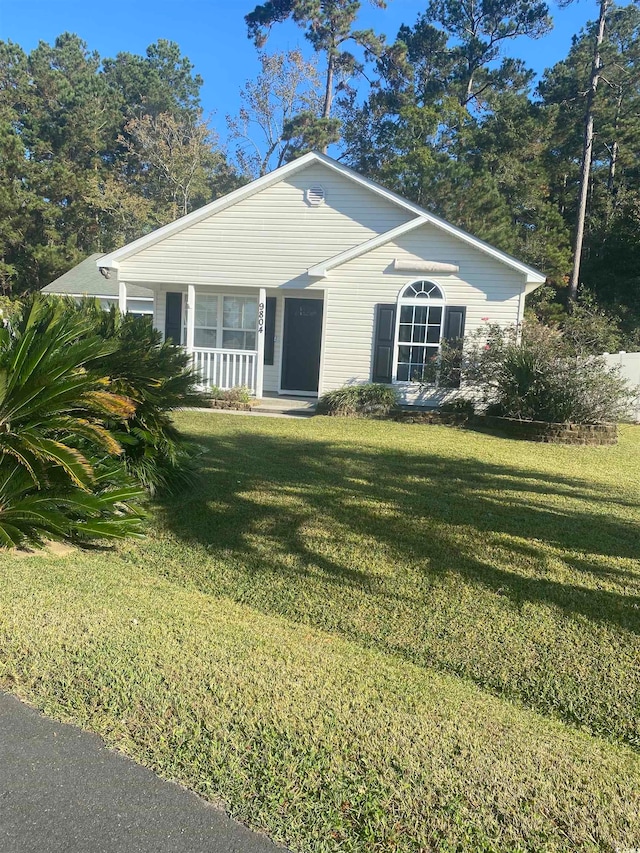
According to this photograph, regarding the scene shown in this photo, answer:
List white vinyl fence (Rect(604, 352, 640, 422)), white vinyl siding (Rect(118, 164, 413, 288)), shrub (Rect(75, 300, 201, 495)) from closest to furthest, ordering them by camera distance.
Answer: shrub (Rect(75, 300, 201, 495)), white vinyl fence (Rect(604, 352, 640, 422)), white vinyl siding (Rect(118, 164, 413, 288))

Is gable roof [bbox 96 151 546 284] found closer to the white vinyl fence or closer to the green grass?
the white vinyl fence

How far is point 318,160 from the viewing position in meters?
14.2

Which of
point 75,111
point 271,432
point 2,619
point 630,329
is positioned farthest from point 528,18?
point 2,619

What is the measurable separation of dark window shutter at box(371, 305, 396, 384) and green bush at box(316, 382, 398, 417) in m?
1.02

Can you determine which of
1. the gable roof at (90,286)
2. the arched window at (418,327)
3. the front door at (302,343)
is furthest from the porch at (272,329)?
the gable roof at (90,286)

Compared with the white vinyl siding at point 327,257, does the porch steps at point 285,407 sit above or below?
below

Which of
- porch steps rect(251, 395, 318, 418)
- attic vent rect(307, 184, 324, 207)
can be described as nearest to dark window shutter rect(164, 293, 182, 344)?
porch steps rect(251, 395, 318, 418)

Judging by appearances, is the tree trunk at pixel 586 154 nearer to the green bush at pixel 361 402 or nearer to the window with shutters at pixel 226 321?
the window with shutters at pixel 226 321

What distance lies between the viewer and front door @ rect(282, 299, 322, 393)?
49.5 feet

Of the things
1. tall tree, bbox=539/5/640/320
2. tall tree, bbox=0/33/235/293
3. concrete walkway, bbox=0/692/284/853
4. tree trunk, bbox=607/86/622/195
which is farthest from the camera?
tall tree, bbox=0/33/235/293

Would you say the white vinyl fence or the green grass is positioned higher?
the white vinyl fence

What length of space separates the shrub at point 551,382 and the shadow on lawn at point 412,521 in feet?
10.6

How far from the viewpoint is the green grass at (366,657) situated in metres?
2.33

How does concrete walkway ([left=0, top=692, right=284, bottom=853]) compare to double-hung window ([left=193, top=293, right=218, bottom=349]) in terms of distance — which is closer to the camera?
concrete walkway ([left=0, top=692, right=284, bottom=853])
